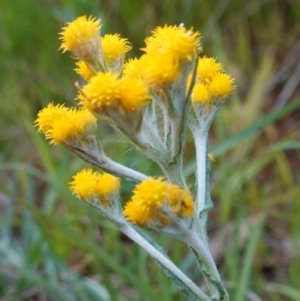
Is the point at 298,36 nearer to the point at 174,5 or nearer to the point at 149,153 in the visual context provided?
the point at 174,5

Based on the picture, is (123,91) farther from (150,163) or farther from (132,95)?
(150,163)

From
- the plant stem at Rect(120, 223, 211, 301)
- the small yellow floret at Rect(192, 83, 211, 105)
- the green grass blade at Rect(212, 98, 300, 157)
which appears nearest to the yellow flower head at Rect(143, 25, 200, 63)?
the small yellow floret at Rect(192, 83, 211, 105)

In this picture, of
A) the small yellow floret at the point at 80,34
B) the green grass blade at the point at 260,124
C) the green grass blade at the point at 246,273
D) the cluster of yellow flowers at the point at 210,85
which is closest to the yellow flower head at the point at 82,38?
the small yellow floret at the point at 80,34

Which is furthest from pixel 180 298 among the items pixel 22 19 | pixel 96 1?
pixel 22 19

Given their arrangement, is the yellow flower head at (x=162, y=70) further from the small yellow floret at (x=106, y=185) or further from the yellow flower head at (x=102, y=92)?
the small yellow floret at (x=106, y=185)

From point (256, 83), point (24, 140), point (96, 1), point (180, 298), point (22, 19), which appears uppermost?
point (22, 19)

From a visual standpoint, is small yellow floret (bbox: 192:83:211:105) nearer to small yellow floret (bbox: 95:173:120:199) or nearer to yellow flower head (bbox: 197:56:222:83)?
yellow flower head (bbox: 197:56:222:83)

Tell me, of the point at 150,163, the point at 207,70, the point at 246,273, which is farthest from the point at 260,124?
the point at 207,70
